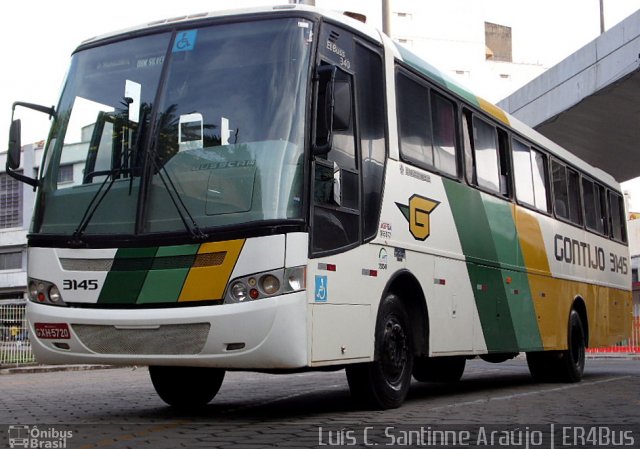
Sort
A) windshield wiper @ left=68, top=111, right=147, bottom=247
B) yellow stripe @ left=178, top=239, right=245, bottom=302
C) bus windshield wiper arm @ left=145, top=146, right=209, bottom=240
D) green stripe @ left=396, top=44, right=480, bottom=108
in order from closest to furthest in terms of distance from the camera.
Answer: yellow stripe @ left=178, top=239, right=245, bottom=302, bus windshield wiper arm @ left=145, top=146, right=209, bottom=240, windshield wiper @ left=68, top=111, right=147, bottom=247, green stripe @ left=396, top=44, right=480, bottom=108

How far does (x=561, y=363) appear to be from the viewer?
13812mm

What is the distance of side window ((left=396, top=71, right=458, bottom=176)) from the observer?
30.2 feet

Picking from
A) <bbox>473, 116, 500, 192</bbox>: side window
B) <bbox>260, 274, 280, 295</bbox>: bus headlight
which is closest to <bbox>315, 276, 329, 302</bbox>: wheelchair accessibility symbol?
<bbox>260, 274, 280, 295</bbox>: bus headlight

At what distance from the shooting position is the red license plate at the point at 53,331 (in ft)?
25.4

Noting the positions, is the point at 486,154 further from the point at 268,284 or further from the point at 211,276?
the point at 211,276

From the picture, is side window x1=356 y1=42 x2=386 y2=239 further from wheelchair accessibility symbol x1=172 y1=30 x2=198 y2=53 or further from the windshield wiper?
the windshield wiper

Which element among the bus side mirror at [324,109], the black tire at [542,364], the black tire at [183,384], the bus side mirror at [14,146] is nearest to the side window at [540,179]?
the black tire at [542,364]

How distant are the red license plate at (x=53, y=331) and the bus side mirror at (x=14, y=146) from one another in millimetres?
1438

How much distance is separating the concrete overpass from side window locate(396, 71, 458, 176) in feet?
29.2

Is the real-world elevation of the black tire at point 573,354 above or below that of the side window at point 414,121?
below

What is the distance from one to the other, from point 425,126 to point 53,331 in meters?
4.28

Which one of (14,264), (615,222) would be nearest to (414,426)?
(615,222)

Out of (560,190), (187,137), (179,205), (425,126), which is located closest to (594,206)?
(560,190)

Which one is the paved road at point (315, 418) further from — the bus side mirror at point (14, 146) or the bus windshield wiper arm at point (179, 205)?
the bus side mirror at point (14, 146)
